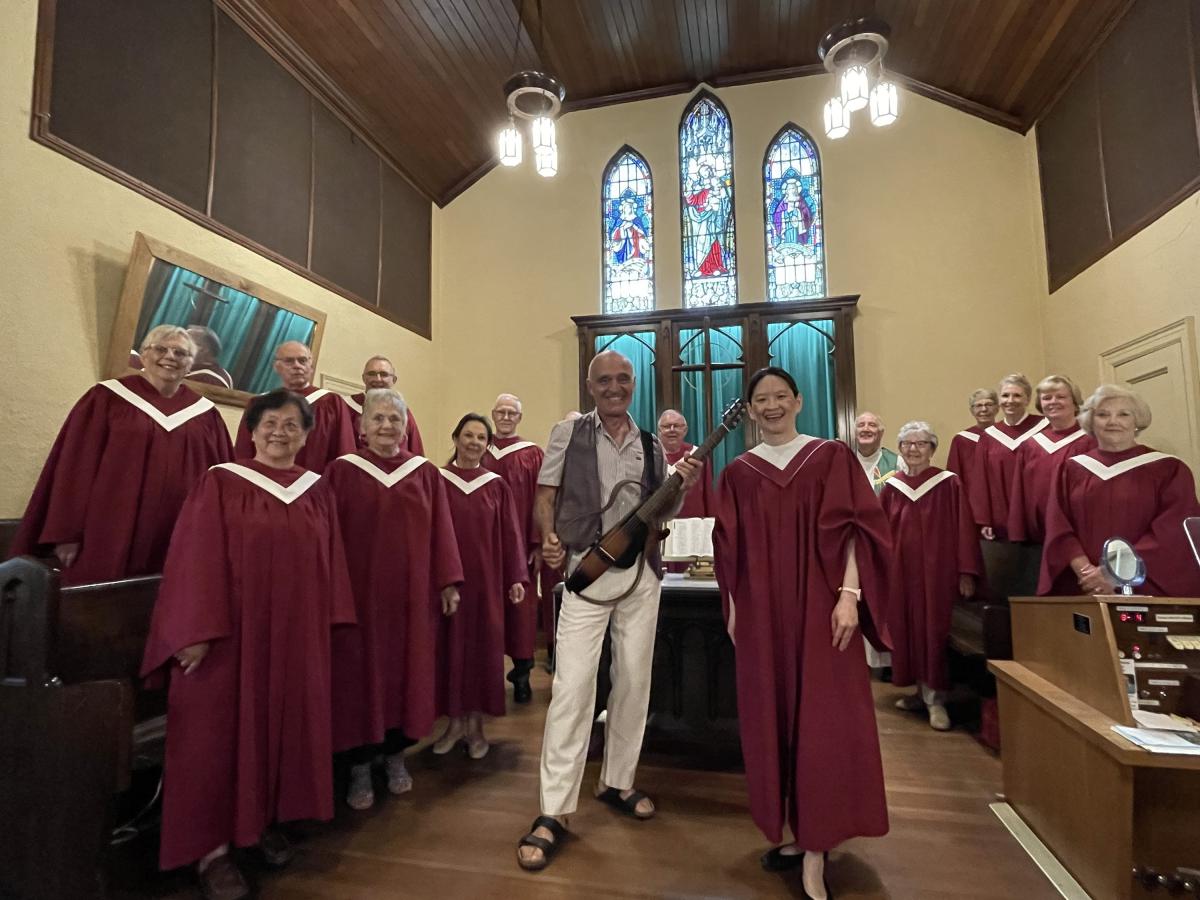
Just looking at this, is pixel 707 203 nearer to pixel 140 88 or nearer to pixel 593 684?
pixel 140 88

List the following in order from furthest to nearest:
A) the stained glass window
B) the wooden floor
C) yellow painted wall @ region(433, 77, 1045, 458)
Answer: the stained glass window, yellow painted wall @ region(433, 77, 1045, 458), the wooden floor

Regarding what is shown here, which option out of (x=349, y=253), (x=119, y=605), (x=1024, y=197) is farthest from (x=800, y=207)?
(x=119, y=605)

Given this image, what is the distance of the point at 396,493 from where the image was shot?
2.57m

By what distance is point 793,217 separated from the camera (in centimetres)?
626

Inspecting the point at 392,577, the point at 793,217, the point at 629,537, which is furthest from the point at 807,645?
the point at 793,217

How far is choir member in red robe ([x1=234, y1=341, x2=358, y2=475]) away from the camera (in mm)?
3412

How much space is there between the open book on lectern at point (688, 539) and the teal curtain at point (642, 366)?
336 cm

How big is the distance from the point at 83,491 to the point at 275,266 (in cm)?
258

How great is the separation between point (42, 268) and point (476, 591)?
102 inches

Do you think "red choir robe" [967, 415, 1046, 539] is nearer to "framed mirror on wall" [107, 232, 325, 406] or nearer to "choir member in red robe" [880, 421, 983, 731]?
"choir member in red robe" [880, 421, 983, 731]

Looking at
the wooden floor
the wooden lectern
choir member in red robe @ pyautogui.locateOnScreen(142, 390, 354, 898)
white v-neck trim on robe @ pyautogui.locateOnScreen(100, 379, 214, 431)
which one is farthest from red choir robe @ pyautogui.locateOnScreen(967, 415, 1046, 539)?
white v-neck trim on robe @ pyautogui.locateOnScreen(100, 379, 214, 431)

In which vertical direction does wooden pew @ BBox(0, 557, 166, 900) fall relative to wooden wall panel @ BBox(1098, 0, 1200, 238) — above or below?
below

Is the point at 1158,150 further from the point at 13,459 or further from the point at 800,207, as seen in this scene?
the point at 13,459

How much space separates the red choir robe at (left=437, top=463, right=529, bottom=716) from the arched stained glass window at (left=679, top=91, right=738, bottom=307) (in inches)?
158
